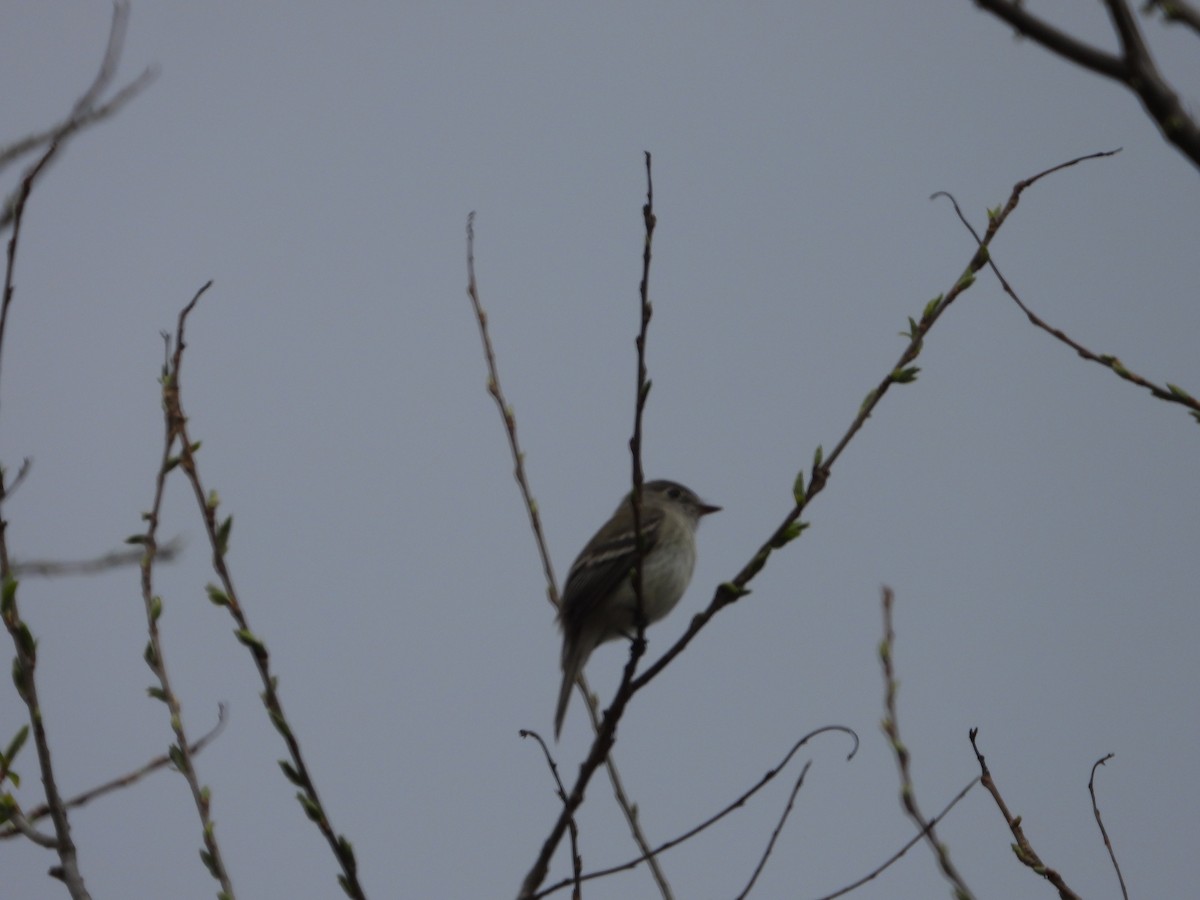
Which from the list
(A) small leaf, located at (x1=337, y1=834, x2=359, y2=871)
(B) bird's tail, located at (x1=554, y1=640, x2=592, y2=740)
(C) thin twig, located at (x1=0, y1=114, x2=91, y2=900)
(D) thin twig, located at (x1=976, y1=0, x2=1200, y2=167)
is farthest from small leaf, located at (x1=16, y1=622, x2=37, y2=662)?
(B) bird's tail, located at (x1=554, y1=640, x2=592, y2=740)

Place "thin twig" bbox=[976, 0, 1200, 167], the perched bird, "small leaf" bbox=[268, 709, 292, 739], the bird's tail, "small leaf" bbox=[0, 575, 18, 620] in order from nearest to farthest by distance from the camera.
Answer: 1. "thin twig" bbox=[976, 0, 1200, 167]
2. "small leaf" bbox=[268, 709, 292, 739]
3. "small leaf" bbox=[0, 575, 18, 620]
4. the bird's tail
5. the perched bird

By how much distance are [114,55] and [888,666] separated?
Result: 317 centimetres

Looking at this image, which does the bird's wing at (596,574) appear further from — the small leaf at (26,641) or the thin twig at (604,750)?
the small leaf at (26,641)

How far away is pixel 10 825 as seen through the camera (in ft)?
11.6

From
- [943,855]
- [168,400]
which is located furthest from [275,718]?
[943,855]

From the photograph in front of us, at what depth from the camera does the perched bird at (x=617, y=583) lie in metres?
7.87

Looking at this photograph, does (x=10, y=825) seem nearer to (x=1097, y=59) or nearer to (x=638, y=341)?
(x=638, y=341)

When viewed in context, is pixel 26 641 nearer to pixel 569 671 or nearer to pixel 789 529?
pixel 789 529

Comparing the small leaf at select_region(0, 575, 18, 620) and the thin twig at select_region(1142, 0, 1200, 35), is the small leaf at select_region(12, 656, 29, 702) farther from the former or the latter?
the thin twig at select_region(1142, 0, 1200, 35)

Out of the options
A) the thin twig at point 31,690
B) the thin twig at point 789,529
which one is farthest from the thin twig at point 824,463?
the thin twig at point 31,690

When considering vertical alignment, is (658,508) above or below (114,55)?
above

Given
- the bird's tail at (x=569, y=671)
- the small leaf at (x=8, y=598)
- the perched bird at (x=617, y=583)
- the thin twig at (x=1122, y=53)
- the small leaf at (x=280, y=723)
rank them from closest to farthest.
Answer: the thin twig at (x=1122, y=53), the small leaf at (x=280, y=723), the small leaf at (x=8, y=598), the bird's tail at (x=569, y=671), the perched bird at (x=617, y=583)

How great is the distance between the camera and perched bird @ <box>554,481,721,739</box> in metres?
7.87

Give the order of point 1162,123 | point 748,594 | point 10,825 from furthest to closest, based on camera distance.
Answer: point 748,594
point 10,825
point 1162,123
